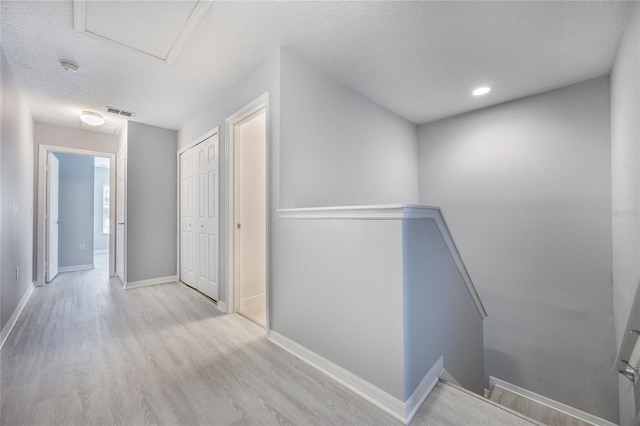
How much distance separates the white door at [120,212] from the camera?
3906 mm

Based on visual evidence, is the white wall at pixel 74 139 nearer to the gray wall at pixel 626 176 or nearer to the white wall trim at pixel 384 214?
the white wall trim at pixel 384 214

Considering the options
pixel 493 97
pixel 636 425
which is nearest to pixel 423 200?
pixel 493 97

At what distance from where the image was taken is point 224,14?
5.93ft

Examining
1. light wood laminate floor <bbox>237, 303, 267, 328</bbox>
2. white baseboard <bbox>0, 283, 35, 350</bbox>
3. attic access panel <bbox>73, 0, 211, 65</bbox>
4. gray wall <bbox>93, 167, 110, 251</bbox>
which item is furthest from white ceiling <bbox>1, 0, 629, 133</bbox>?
gray wall <bbox>93, 167, 110, 251</bbox>

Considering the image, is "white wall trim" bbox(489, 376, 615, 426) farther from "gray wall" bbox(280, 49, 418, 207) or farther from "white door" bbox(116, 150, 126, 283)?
"white door" bbox(116, 150, 126, 283)

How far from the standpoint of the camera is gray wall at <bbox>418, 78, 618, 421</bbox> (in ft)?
8.54

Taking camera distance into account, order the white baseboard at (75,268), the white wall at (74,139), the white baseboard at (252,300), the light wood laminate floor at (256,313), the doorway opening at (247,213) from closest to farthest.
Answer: the light wood laminate floor at (256,313) < the doorway opening at (247,213) < the white baseboard at (252,300) < the white wall at (74,139) < the white baseboard at (75,268)

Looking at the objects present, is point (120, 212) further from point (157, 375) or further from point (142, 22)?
point (157, 375)

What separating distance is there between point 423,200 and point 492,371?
7.80 feet

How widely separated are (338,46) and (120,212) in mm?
4080

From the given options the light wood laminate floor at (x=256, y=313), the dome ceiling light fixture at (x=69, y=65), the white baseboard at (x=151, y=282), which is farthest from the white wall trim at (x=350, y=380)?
the dome ceiling light fixture at (x=69, y=65)

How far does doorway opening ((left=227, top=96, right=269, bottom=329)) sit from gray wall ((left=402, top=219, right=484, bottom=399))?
4.75 feet

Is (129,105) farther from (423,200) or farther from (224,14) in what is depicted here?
(423,200)

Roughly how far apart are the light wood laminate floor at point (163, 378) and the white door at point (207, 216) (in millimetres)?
588
